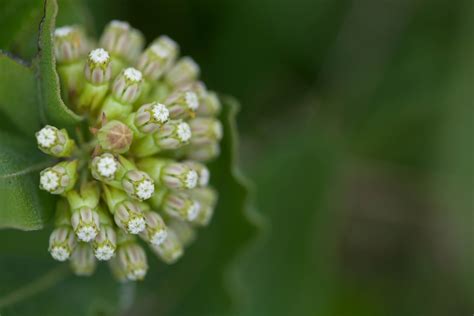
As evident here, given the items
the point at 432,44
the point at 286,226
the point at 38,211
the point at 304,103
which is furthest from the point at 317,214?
the point at 38,211

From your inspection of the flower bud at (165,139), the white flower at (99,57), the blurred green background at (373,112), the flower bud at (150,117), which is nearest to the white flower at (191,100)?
the flower bud at (165,139)

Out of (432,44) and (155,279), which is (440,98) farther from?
(155,279)

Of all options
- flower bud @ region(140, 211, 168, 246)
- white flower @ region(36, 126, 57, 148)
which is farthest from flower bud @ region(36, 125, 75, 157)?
flower bud @ region(140, 211, 168, 246)

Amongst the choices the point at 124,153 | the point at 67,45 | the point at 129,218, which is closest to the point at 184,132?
the point at 124,153

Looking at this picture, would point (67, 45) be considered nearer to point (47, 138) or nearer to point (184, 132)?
point (47, 138)

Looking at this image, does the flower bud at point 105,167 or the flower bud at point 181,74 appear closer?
the flower bud at point 105,167

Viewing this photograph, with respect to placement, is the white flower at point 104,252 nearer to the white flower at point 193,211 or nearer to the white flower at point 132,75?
the white flower at point 193,211

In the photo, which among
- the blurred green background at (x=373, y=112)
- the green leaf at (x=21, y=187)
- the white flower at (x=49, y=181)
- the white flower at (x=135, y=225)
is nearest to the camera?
the green leaf at (x=21, y=187)

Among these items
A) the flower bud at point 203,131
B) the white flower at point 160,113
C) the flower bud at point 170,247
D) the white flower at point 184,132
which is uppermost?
the white flower at point 160,113
